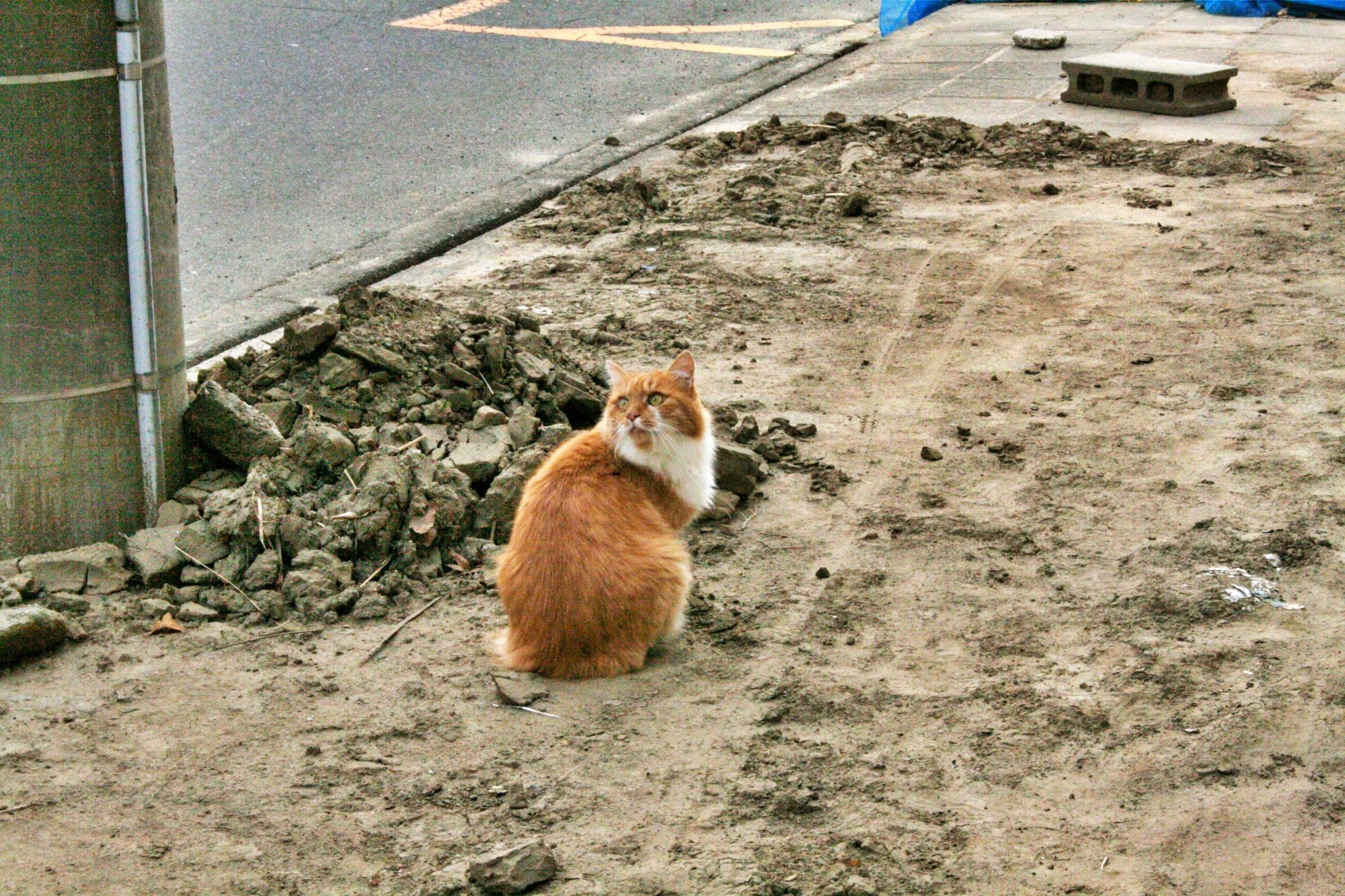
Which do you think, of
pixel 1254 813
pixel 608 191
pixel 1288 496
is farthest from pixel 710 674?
pixel 608 191

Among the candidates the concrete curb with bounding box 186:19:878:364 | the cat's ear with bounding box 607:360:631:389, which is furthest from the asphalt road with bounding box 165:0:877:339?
the cat's ear with bounding box 607:360:631:389

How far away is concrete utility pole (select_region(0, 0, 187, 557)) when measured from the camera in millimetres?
4871

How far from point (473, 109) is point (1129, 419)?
22.6 ft

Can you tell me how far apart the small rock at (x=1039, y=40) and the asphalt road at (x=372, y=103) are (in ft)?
6.90

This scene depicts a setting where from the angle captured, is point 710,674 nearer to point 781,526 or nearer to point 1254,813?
point 781,526

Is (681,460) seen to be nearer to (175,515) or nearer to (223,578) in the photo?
(223,578)

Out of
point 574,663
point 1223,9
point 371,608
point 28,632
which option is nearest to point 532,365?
point 371,608

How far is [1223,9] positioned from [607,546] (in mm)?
11325

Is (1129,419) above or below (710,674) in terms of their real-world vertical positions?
above

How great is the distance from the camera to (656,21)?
1451 centimetres

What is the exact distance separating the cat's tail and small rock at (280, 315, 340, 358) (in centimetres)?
208

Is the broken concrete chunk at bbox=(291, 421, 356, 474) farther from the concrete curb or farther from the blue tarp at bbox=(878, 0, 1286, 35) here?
the blue tarp at bbox=(878, 0, 1286, 35)

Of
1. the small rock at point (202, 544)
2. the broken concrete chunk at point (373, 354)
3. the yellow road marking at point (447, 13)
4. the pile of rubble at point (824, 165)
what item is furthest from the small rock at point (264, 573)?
the yellow road marking at point (447, 13)

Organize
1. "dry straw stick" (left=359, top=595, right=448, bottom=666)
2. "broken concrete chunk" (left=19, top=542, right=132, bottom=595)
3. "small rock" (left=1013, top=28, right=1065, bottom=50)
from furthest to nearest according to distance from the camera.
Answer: "small rock" (left=1013, top=28, right=1065, bottom=50), "broken concrete chunk" (left=19, top=542, right=132, bottom=595), "dry straw stick" (left=359, top=595, right=448, bottom=666)
